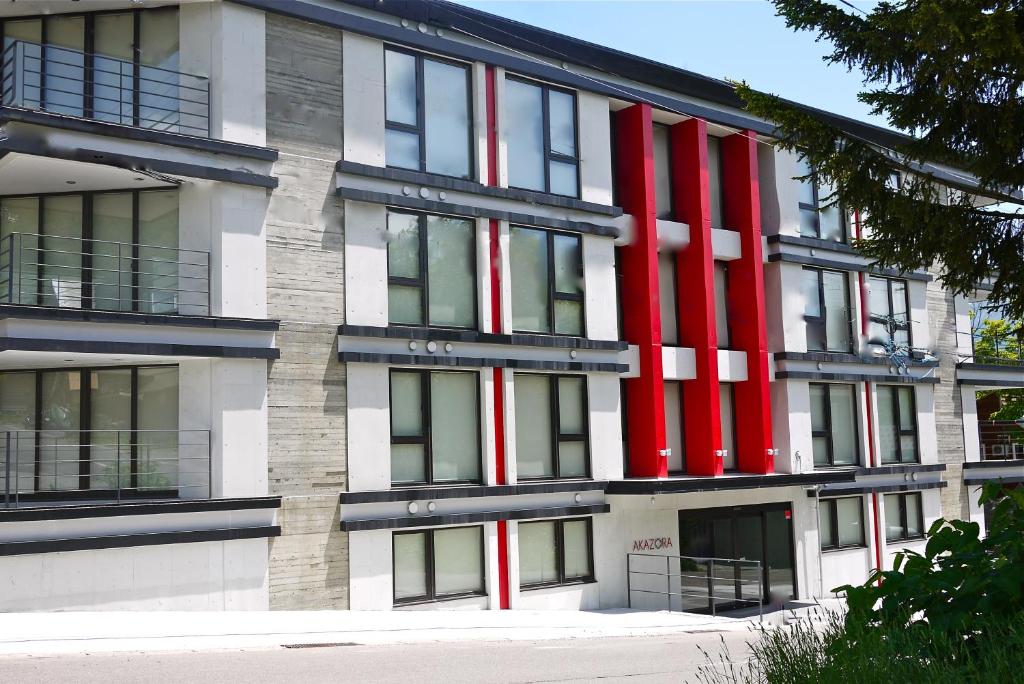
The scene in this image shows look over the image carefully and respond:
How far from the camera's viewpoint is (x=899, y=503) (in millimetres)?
30219

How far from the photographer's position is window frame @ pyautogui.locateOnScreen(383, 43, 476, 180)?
20172 millimetres

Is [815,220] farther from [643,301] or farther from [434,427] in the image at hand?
[434,427]

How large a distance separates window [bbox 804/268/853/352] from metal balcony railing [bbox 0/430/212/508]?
17287mm

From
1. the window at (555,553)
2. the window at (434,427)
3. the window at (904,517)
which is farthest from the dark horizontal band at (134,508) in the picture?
the window at (904,517)

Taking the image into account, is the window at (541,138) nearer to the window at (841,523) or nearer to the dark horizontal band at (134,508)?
the dark horizontal band at (134,508)

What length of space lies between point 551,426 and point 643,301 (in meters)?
4.15

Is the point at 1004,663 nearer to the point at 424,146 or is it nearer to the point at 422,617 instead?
the point at 422,617

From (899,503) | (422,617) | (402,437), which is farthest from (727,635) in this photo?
(899,503)

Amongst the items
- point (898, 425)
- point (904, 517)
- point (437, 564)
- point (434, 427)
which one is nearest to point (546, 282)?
point (434, 427)

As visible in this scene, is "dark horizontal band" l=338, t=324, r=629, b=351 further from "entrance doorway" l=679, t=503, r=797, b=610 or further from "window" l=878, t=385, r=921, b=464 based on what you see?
"window" l=878, t=385, r=921, b=464

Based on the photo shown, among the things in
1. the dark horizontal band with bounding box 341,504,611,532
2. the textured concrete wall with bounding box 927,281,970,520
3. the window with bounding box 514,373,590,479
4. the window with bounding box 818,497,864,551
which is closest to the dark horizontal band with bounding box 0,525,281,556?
the dark horizontal band with bounding box 341,504,611,532

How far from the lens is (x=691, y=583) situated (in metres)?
23.7

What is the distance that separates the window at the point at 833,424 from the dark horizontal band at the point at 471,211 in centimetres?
887

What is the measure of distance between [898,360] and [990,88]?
1977 cm
